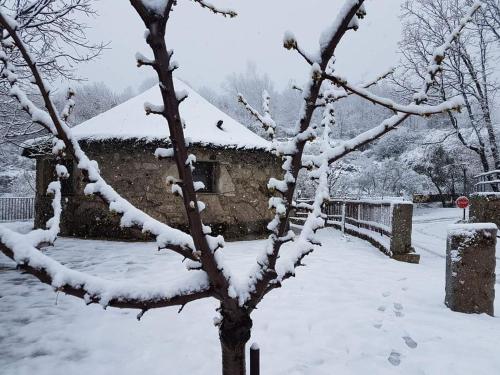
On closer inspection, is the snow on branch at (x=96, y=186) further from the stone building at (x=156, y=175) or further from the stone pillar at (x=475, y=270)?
the stone building at (x=156, y=175)

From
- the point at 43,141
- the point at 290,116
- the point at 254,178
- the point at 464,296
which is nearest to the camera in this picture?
the point at 464,296

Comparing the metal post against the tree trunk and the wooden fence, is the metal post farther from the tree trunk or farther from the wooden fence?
the wooden fence

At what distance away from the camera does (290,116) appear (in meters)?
63.1

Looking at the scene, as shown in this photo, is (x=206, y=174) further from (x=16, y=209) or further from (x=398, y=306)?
(x=16, y=209)

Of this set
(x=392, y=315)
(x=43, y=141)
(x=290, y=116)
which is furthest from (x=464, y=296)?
(x=290, y=116)

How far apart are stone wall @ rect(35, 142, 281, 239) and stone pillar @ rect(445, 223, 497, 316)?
5.44 metres

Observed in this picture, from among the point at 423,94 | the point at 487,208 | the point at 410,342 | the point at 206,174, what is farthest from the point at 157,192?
the point at 487,208

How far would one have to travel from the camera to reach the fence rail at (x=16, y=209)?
1708 cm

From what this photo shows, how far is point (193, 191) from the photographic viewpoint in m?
1.18

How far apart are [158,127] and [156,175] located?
1.29 m

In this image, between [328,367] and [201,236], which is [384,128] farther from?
[328,367]

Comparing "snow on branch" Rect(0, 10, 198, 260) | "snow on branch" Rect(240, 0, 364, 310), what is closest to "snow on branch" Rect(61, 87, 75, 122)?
"snow on branch" Rect(0, 10, 198, 260)

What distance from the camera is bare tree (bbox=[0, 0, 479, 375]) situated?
104cm

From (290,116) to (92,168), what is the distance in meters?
63.7
